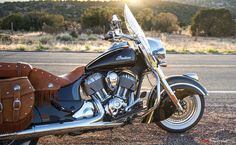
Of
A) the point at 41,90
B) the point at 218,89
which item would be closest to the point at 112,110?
the point at 41,90

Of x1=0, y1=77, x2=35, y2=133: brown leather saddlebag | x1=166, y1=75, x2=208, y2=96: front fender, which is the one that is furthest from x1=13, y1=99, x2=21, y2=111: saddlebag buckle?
x1=166, y1=75, x2=208, y2=96: front fender

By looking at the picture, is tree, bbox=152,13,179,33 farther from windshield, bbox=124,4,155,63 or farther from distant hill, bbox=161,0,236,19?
distant hill, bbox=161,0,236,19

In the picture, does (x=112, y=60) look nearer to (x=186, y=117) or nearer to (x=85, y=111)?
(x=85, y=111)

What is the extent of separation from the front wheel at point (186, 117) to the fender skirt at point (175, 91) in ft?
0.46

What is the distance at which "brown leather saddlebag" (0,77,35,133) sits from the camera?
402 cm

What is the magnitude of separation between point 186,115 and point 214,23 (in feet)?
123

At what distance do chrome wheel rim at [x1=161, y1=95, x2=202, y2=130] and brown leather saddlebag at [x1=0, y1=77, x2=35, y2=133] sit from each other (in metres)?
1.96

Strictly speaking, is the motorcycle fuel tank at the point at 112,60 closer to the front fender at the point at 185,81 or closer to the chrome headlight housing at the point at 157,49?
the chrome headlight housing at the point at 157,49

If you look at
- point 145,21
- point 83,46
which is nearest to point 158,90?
point 83,46

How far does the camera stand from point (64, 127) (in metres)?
4.42

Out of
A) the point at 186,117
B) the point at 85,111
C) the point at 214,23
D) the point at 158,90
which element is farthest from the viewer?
the point at 214,23

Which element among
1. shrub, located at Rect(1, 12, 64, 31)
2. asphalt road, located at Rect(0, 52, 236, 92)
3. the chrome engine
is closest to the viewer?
the chrome engine

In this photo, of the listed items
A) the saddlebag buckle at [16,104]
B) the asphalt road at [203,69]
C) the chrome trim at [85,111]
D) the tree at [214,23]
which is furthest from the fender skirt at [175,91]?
the tree at [214,23]

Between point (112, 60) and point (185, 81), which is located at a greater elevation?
point (112, 60)
